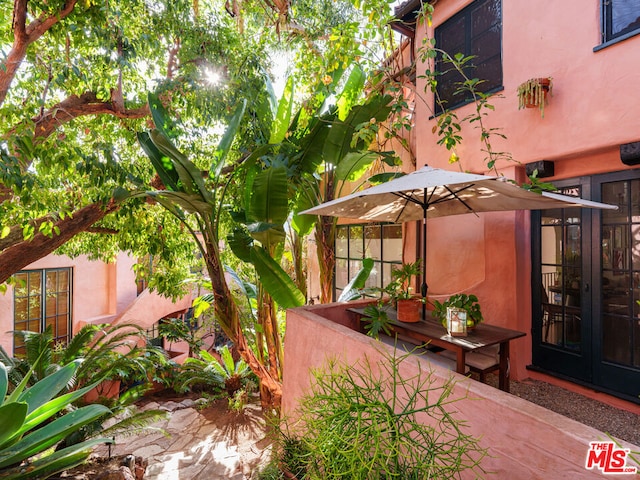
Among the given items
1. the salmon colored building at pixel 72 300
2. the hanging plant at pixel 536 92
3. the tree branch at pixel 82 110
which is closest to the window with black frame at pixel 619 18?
the hanging plant at pixel 536 92

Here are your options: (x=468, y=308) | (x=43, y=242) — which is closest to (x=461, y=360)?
(x=468, y=308)

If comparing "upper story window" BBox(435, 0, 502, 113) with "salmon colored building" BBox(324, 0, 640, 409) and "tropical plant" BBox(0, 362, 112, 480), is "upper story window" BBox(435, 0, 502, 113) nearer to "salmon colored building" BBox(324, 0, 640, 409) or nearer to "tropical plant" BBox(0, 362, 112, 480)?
"salmon colored building" BBox(324, 0, 640, 409)

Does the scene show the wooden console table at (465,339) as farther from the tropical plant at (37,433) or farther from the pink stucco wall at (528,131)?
the tropical plant at (37,433)

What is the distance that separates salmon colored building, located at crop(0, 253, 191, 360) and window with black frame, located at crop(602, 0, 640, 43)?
806 cm

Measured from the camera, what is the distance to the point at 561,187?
3670 millimetres

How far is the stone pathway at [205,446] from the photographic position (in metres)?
4.19

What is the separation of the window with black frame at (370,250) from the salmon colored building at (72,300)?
4.35 meters

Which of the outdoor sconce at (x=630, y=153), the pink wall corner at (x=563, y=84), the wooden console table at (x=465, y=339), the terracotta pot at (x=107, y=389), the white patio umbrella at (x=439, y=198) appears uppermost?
the pink wall corner at (x=563, y=84)

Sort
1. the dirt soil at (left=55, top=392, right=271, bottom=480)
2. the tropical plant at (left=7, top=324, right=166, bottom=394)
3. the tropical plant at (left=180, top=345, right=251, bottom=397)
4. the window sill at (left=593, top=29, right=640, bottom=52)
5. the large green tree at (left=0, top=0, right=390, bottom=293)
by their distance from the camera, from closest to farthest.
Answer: the window sill at (left=593, top=29, right=640, bottom=52) → the large green tree at (left=0, top=0, right=390, bottom=293) → the dirt soil at (left=55, top=392, right=271, bottom=480) → the tropical plant at (left=7, top=324, right=166, bottom=394) → the tropical plant at (left=180, top=345, right=251, bottom=397)

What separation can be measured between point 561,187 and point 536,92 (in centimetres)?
101

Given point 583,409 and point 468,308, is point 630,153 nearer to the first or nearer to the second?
point 468,308

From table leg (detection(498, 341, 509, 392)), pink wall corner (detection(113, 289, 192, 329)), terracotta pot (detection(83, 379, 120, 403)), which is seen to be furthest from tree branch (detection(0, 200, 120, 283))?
pink wall corner (detection(113, 289, 192, 329))

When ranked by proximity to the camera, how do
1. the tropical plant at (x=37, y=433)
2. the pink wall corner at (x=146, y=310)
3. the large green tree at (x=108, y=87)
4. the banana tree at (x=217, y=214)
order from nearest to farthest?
the tropical plant at (x=37, y=433)
the large green tree at (x=108, y=87)
the banana tree at (x=217, y=214)
the pink wall corner at (x=146, y=310)

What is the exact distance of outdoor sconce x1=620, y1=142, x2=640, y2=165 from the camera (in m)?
2.92
